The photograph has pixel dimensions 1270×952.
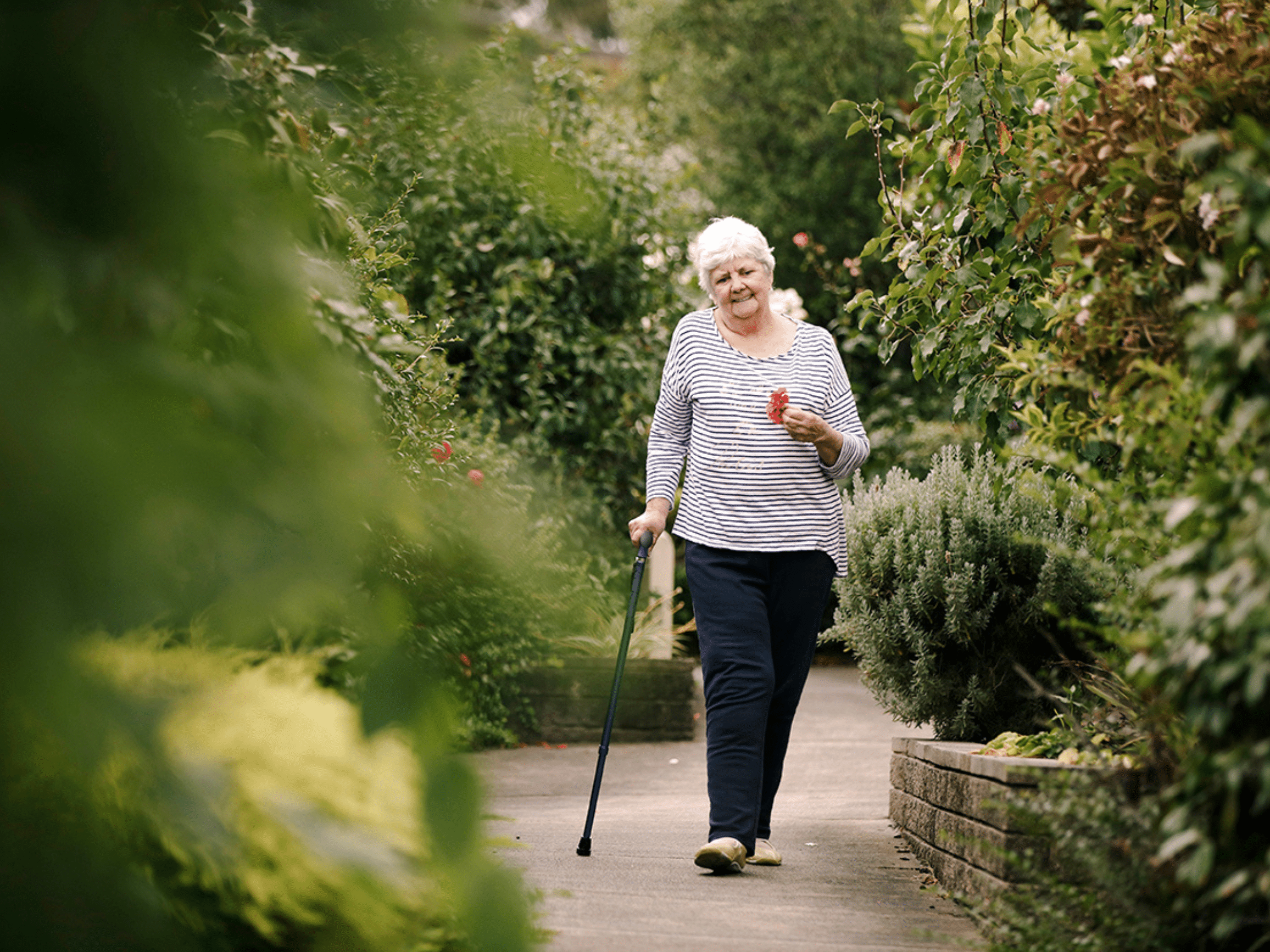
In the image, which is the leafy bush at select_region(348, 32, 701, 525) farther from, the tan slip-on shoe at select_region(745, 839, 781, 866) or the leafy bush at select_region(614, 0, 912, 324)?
the leafy bush at select_region(614, 0, 912, 324)

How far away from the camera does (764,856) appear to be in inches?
135

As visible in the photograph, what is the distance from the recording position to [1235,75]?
85.4 inches

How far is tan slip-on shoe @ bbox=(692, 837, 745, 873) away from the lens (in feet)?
10.5

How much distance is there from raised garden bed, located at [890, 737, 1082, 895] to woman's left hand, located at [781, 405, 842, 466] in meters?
0.89

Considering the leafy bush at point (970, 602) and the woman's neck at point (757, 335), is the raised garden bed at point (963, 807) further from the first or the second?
the woman's neck at point (757, 335)

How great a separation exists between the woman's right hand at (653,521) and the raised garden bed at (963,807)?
3.26ft

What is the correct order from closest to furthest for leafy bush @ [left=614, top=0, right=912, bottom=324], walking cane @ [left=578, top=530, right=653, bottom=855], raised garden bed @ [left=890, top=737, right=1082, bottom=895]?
1. raised garden bed @ [left=890, top=737, right=1082, bottom=895]
2. walking cane @ [left=578, top=530, right=653, bottom=855]
3. leafy bush @ [left=614, top=0, right=912, bottom=324]

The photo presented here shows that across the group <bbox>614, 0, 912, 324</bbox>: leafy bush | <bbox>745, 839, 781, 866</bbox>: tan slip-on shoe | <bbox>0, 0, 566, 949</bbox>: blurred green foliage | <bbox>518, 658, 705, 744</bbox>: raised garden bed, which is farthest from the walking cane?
<bbox>614, 0, 912, 324</bbox>: leafy bush

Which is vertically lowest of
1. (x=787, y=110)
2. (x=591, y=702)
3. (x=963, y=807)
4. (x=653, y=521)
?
(x=591, y=702)

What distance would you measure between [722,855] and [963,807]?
0.64m

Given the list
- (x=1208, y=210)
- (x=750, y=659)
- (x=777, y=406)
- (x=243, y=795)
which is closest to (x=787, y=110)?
(x=777, y=406)

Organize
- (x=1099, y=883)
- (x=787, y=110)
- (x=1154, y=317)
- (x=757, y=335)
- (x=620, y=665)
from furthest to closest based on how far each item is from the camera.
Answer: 1. (x=787, y=110)
2. (x=757, y=335)
3. (x=620, y=665)
4. (x=1154, y=317)
5. (x=1099, y=883)

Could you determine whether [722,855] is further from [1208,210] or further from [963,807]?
[1208,210]

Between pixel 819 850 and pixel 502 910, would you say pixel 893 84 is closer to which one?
pixel 819 850
